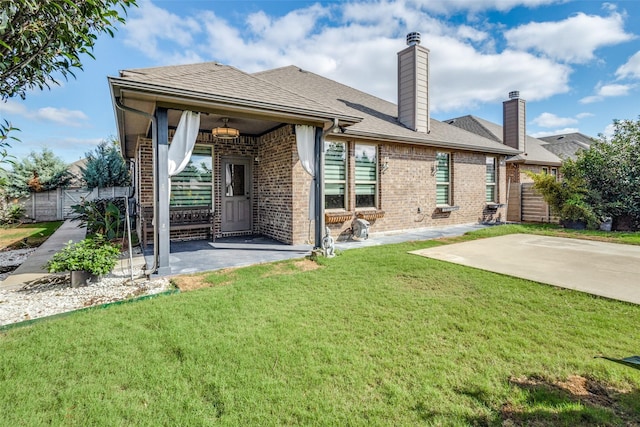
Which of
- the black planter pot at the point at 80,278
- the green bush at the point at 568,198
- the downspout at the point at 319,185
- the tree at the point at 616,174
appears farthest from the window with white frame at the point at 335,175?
the tree at the point at 616,174

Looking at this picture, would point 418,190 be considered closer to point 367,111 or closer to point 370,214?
point 370,214

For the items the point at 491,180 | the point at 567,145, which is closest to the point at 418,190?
the point at 491,180

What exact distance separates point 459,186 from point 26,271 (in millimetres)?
11660

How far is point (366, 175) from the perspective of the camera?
890cm

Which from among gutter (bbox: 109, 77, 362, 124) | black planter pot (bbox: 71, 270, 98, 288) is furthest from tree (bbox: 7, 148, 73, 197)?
gutter (bbox: 109, 77, 362, 124)

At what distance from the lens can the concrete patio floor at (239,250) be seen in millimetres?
5652

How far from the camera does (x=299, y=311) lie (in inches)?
140

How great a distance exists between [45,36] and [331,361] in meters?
3.65

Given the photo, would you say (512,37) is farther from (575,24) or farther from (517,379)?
(517,379)

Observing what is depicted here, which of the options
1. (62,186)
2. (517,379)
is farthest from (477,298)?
(62,186)

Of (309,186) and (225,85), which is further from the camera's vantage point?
(309,186)

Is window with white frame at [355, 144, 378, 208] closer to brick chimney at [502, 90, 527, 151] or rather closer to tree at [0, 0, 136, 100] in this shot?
tree at [0, 0, 136, 100]

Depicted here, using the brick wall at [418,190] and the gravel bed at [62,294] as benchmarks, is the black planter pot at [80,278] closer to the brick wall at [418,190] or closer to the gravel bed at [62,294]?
the gravel bed at [62,294]

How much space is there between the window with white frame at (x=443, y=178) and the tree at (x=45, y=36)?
9.51 meters
